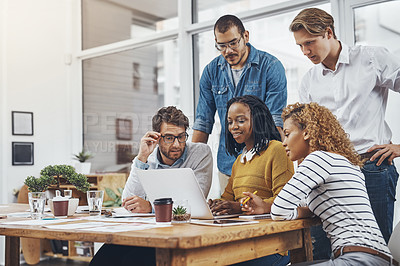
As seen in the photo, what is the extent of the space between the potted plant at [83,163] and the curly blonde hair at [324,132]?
348cm

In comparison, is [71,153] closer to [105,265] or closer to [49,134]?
[49,134]

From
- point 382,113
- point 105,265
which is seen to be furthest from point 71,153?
point 382,113

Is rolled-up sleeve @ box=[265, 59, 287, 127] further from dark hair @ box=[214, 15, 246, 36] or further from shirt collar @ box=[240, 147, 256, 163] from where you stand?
shirt collar @ box=[240, 147, 256, 163]

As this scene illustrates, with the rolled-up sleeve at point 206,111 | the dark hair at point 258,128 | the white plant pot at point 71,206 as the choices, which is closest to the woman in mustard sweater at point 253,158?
the dark hair at point 258,128

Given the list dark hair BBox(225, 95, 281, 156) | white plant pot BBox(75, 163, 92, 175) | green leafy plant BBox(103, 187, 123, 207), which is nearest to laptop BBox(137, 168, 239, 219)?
dark hair BBox(225, 95, 281, 156)

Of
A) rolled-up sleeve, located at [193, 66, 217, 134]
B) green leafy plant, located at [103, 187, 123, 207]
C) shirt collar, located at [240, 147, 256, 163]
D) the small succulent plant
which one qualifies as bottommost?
green leafy plant, located at [103, 187, 123, 207]

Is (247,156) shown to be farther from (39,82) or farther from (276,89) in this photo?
(39,82)

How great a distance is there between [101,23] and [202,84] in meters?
2.14

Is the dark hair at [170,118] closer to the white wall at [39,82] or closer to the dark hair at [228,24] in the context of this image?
the dark hair at [228,24]

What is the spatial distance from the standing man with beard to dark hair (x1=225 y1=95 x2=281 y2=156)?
710 millimetres

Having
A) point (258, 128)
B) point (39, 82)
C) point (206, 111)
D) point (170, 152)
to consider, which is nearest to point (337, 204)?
point (258, 128)

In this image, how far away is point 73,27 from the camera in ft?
18.7

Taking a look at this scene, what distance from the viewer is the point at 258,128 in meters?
2.45

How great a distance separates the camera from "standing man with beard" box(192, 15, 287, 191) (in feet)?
11.2
